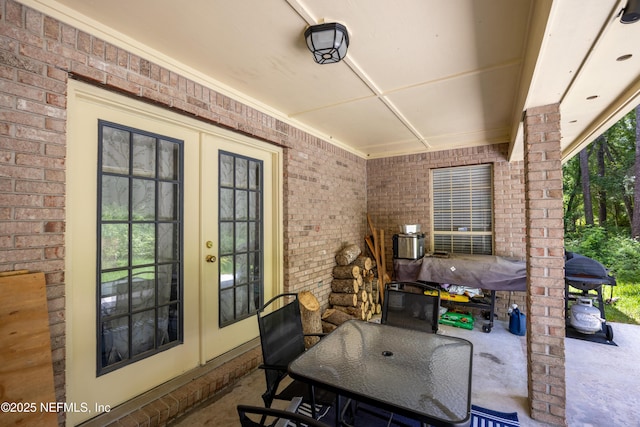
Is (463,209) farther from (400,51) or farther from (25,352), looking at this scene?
(25,352)

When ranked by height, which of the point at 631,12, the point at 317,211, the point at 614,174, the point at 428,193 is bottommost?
the point at 317,211

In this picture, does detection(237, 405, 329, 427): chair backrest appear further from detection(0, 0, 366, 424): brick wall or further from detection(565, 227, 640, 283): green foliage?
detection(565, 227, 640, 283): green foliage

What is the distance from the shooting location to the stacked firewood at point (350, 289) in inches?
170

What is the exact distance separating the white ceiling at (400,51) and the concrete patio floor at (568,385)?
264 cm

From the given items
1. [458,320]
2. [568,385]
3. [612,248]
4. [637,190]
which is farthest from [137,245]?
[612,248]

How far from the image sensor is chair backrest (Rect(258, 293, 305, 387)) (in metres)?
1.91

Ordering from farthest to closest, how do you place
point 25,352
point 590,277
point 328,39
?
point 590,277 < point 328,39 < point 25,352

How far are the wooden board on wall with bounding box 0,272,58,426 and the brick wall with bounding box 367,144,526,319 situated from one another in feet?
16.1

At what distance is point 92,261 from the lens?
205cm

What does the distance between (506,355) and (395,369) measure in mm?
2637

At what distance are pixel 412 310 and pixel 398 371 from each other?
1.01 metres

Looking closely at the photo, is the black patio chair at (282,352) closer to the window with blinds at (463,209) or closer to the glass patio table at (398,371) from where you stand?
the glass patio table at (398,371)

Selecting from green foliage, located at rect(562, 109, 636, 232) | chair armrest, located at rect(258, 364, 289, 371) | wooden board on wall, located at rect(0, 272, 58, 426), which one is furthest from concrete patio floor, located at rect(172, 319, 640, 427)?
green foliage, located at rect(562, 109, 636, 232)

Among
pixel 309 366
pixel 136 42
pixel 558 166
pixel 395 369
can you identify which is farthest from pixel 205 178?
pixel 558 166
